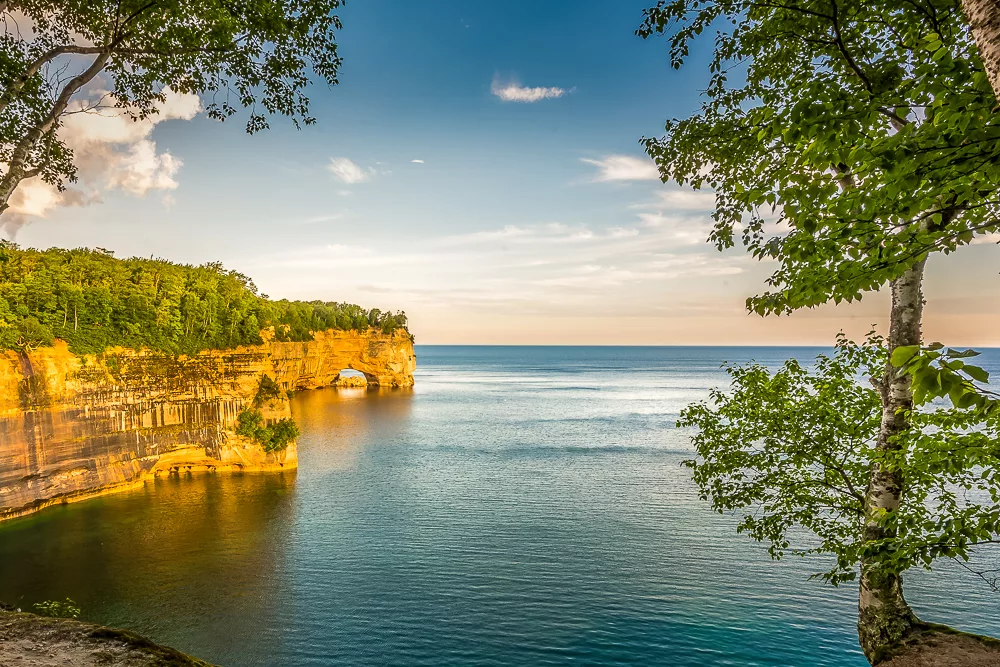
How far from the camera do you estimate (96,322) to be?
29297 millimetres

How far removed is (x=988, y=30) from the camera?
10.8 feet

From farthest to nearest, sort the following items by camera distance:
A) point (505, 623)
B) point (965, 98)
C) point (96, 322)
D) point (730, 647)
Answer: point (96, 322) → point (505, 623) → point (730, 647) → point (965, 98)

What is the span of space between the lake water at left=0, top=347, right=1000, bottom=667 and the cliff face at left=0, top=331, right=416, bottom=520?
1.46 metres

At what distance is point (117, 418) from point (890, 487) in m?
37.1

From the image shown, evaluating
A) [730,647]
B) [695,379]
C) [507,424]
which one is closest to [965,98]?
[730,647]

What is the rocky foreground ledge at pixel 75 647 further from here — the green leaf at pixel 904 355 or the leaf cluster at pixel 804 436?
the leaf cluster at pixel 804 436

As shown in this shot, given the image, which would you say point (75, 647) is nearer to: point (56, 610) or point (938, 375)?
point (938, 375)

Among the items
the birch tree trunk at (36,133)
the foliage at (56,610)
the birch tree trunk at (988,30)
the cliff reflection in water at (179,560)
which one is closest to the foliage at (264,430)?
the cliff reflection in water at (179,560)

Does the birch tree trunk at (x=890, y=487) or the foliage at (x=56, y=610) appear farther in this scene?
the foliage at (x=56, y=610)

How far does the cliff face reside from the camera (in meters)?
26.0

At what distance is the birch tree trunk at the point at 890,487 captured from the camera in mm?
7391

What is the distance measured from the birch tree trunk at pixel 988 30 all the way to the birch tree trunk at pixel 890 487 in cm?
482

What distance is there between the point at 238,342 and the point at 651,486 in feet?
100

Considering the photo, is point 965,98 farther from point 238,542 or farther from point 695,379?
point 695,379
